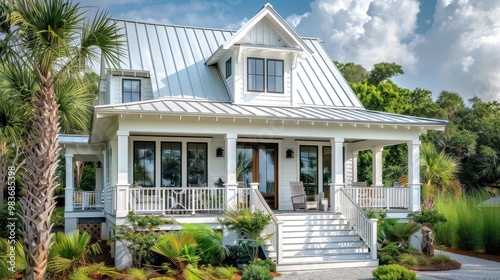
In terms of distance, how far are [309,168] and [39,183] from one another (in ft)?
34.0

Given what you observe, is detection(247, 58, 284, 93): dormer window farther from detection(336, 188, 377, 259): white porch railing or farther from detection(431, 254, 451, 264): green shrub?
detection(431, 254, 451, 264): green shrub

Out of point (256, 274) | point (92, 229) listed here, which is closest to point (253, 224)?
point (256, 274)

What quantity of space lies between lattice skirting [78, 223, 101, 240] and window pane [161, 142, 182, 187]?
5434 mm

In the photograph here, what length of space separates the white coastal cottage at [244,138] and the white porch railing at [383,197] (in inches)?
1.7

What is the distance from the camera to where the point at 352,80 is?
44938 millimetres

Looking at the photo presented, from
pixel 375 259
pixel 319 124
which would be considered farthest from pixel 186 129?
pixel 375 259

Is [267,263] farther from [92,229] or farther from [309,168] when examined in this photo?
[92,229]

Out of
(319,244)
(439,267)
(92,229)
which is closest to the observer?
(439,267)

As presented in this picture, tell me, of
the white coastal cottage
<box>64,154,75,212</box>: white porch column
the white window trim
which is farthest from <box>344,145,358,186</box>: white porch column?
<box>64,154,75,212</box>: white porch column

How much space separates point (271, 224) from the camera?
531 inches

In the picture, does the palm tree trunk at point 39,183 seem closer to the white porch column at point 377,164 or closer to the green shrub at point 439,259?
the green shrub at point 439,259

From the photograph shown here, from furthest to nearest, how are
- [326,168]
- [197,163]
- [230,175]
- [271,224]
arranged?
[326,168], [197,163], [230,175], [271,224]

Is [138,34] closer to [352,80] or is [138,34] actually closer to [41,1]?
[41,1]

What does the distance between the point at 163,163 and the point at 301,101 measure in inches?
209
